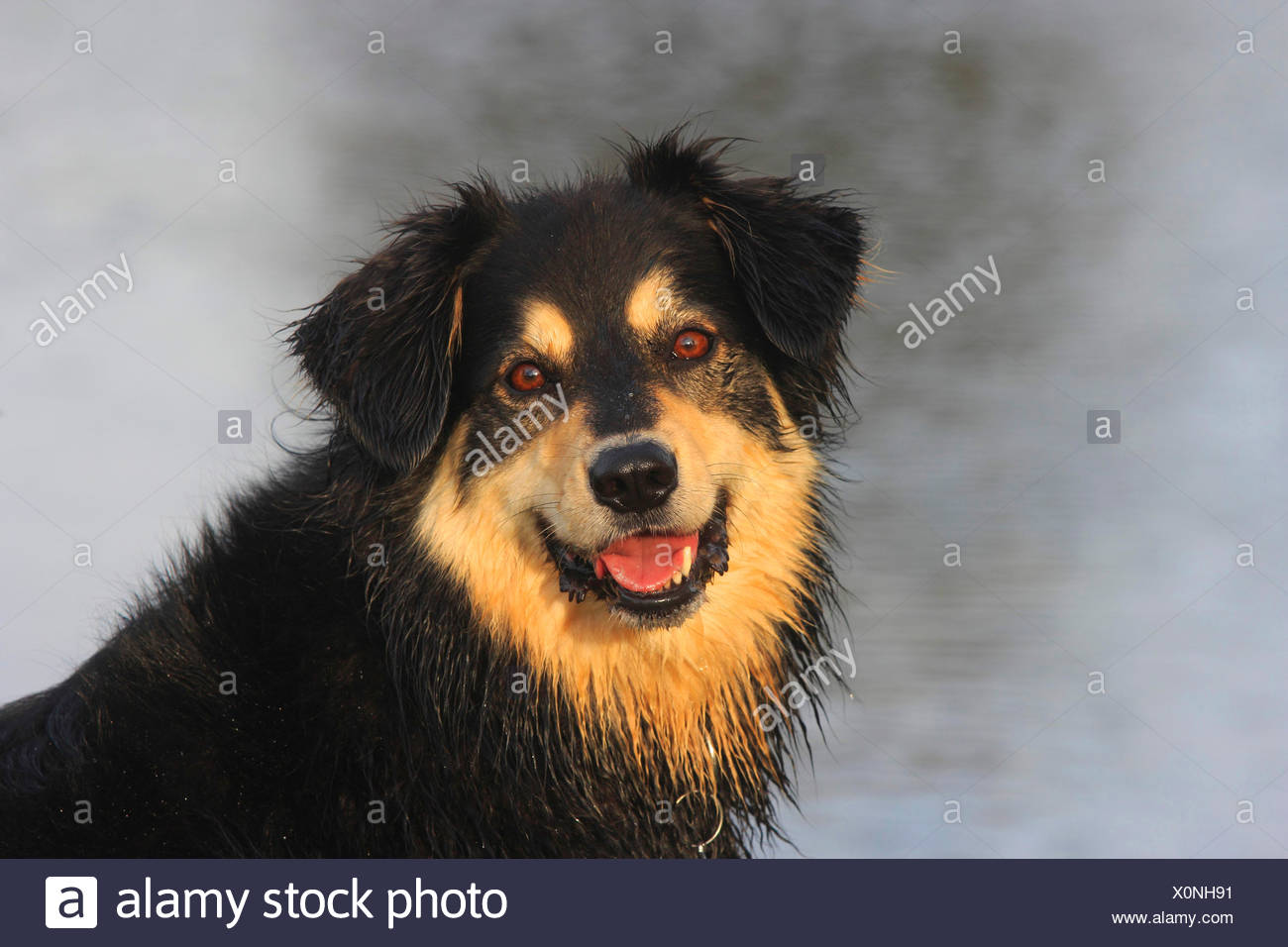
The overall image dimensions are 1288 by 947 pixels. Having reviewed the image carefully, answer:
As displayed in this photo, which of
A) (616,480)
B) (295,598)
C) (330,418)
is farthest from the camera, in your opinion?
(330,418)

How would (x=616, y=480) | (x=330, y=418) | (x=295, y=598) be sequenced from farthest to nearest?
(x=330, y=418) → (x=295, y=598) → (x=616, y=480)

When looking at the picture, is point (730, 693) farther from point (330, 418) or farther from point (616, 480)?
point (330, 418)

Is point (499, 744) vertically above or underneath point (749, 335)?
underneath

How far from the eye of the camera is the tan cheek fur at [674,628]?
3516 mm

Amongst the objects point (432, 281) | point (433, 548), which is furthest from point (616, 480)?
point (432, 281)

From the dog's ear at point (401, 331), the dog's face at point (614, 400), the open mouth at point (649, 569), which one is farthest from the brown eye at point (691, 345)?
the dog's ear at point (401, 331)

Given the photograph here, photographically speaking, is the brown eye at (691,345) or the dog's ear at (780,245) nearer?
the brown eye at (691,345)

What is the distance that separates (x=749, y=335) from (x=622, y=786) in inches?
51.8

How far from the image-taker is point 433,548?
141 inches

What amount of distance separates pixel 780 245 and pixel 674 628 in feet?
3.78

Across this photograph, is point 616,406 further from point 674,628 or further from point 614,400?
point 674,628

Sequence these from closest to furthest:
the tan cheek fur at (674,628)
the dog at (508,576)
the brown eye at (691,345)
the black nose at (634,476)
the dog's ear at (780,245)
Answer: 1. the black nose at (634,476)
2. the dog at (508,576)
3. the tan cheek fur at (674,628)
4. the brown eye at (691,345)
5. the dog's ear at (780,245)

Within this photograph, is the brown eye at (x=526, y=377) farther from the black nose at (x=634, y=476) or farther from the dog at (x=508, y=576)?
the black nose at (x=634, y=476)

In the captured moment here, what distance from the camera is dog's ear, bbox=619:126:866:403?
3789mm
